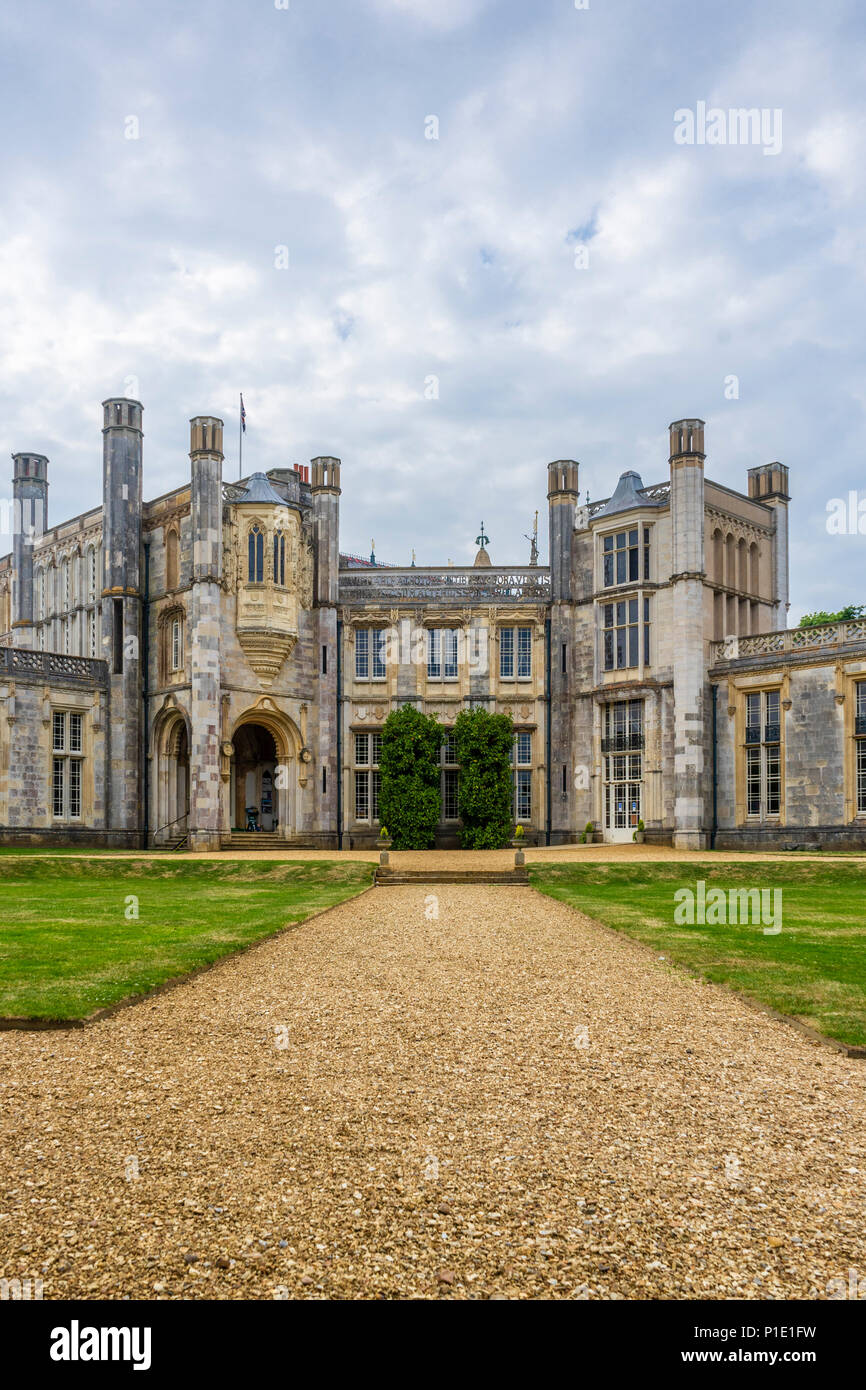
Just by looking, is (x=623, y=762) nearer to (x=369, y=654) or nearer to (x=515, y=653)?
(x=515, y=653)

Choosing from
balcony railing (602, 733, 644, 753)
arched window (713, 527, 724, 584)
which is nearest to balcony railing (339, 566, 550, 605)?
balcony railing (602, 733, 644, 753)

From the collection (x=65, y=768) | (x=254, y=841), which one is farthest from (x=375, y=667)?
(x=65, y=768)

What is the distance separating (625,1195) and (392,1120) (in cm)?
162

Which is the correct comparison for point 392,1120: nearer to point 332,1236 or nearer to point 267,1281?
point 332,1236

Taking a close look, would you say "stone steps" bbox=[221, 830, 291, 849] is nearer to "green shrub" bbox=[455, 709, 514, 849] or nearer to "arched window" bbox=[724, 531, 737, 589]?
"green shrub" bbox=[455, 709, 514, 849]

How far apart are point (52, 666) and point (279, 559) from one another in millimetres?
8633

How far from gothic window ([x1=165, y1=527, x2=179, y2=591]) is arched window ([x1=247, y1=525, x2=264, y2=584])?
296 centimetres

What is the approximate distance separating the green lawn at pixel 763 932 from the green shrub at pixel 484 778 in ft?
31.4

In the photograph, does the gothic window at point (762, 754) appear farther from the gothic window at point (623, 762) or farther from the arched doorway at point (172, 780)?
the arched doorway at point (172, 780)

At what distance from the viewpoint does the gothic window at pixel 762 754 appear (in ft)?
103

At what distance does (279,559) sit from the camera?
35500 millimetres

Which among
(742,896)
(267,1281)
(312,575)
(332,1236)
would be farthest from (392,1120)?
(312,575)
